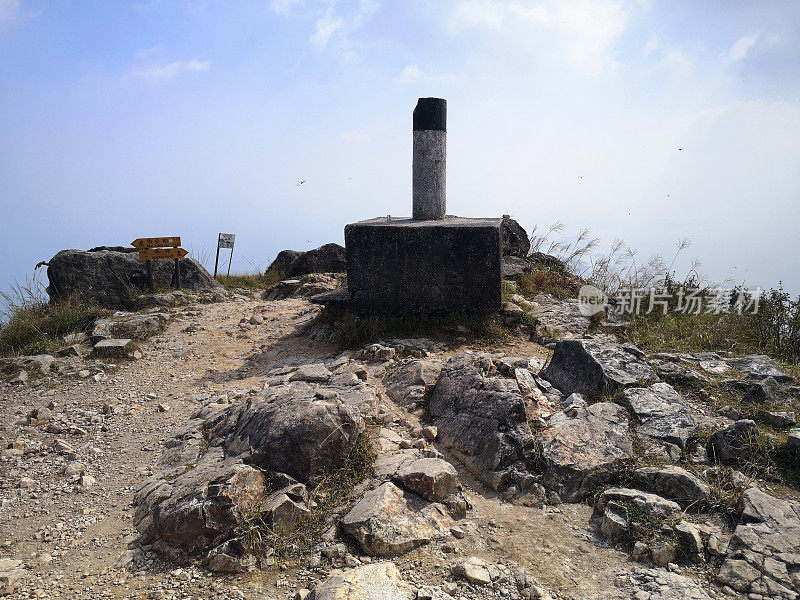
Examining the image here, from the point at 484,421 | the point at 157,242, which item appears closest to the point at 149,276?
the point at 157,242

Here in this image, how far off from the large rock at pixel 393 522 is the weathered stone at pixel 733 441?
2.24m

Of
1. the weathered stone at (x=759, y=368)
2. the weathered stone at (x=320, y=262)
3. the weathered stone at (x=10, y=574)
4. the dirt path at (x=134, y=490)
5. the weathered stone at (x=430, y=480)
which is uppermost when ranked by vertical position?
the weathered stone at (x=320, y=262)

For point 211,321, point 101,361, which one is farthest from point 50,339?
point 211,321

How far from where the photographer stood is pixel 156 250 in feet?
35.0

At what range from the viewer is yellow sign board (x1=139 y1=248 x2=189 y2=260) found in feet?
34.6

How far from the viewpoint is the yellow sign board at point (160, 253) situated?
10547 millimetres

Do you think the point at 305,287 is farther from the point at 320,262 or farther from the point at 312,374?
the point at 312,374

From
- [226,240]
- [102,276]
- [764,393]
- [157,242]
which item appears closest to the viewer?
[764,393]

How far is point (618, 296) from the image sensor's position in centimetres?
887

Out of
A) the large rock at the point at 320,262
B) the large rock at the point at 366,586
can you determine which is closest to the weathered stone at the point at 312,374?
the large rock at the point at 366,586

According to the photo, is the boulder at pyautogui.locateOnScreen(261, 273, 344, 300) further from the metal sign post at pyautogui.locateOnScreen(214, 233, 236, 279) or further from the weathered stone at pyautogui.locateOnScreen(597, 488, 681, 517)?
the weathered stone at pyautogui.locateOnScreen(597, 488, 681, 517)

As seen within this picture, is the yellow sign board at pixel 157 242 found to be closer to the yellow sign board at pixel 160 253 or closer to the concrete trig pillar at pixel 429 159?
the yellow sign board at pixel 160 253

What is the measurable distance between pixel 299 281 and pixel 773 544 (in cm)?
943

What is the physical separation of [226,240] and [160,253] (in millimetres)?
3274
